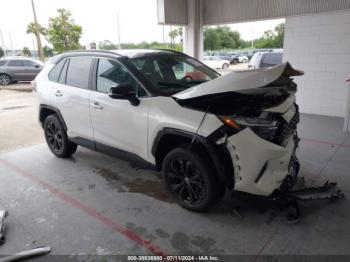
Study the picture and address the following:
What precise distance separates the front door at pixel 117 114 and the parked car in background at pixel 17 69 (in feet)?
43.6

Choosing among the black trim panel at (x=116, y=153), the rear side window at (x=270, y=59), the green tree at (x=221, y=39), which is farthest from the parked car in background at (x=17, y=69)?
the green tree at (x=221, y=39)

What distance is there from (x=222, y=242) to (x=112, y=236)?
1.01 m

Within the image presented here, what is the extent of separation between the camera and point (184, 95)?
2.71 metres

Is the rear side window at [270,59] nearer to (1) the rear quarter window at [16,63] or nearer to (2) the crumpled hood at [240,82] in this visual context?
(2) the crumpled hood at [240,82]

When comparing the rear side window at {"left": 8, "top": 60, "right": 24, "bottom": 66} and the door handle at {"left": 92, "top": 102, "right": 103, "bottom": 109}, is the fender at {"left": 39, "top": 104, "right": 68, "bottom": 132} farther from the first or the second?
the rear side window at {"left": 8, "top": 60, "right": 24, "bottom": 66}

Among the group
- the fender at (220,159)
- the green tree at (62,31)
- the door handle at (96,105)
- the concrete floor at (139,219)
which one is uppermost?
the green tree at (62,31)

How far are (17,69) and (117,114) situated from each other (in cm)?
1444

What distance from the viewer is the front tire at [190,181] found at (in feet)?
8.65

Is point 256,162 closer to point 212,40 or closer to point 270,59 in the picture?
point 270,59

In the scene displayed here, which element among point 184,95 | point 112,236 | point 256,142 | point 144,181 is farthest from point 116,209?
point 256,142

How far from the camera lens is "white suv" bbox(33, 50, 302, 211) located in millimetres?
2430

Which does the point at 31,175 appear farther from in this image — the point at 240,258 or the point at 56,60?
the point at 240,258

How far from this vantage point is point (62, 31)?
2138 cm

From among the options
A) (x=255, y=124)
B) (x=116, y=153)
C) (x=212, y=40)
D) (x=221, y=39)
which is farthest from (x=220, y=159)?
(x=221, y=39)
